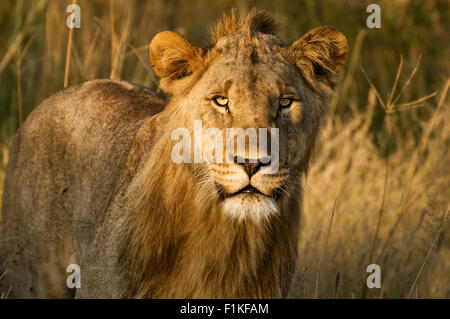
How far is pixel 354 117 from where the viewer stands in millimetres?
8039

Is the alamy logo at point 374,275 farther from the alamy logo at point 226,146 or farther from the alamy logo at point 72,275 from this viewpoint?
the alamy logo at point 226,146

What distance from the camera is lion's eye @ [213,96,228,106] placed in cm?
364

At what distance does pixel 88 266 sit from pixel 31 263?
0.88m

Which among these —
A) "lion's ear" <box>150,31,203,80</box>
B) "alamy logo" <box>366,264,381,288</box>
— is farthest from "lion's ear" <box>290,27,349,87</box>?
"alamy logo" <box>366,264,381,288</box>

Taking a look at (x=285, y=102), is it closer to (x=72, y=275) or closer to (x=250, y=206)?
(x=250, y=206)

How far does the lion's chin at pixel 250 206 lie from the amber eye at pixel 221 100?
473 mm

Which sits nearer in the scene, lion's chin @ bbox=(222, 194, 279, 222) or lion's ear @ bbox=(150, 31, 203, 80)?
lion's chin @ bbox=(222, 194, 279, 222)

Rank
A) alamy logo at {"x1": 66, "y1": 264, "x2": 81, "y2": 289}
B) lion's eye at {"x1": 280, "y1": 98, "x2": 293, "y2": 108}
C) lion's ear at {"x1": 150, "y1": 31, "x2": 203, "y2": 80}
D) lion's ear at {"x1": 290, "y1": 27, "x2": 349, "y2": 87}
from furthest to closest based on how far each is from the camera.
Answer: alamy logo at {"x1": 66, "y1": 264, "x2": 81, "y2": 289} → lion's ear at {"x1": 290, "y1": 27, "x2": 349, "y2": 87} → lion's ear at {"x1": 150, "y1": 31, "x2": 203, "y2": 80} → lion's eye at {"x1": 280, "y1": 98, "x2": 293, "y2": 108}

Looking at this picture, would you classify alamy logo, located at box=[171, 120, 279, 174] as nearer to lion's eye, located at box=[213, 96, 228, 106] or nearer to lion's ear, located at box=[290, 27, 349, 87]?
lion's eye, located at box=[213, 96, 228, 106]

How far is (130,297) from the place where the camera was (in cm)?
388

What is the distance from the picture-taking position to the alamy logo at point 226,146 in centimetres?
338

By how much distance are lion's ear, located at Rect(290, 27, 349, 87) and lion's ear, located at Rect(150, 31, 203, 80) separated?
1.71 feet

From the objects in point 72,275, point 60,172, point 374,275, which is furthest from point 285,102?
point 374,275
